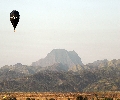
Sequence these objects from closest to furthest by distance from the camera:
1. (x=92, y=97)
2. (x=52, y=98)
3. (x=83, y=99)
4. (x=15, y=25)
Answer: (x=15, y=25), (x=83, y=99), (x=92, y=97), (x=52, y=98)

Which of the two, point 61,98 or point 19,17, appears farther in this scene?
point 61,98

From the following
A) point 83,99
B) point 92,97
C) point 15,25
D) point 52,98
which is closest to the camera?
point 15,25

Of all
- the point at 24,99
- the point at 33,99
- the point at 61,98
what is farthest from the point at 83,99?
the point at 24,99

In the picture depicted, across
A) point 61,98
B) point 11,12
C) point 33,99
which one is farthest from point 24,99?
point 11,12

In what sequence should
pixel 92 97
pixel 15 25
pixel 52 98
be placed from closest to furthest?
1. pixel 15 25
2. pixel 92 97
3. pixel 52 98

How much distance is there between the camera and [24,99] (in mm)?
142625

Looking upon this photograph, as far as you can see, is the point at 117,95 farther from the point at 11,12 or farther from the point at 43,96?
the point at 11,12

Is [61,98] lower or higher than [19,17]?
lower

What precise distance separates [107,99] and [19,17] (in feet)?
265

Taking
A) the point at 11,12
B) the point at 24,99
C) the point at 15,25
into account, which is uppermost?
the point at 11,12

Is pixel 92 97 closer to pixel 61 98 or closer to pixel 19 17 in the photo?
pixel 61 98

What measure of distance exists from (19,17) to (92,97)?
287 feet

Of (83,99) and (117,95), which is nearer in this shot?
(83,99)

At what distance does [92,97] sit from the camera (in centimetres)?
13112
